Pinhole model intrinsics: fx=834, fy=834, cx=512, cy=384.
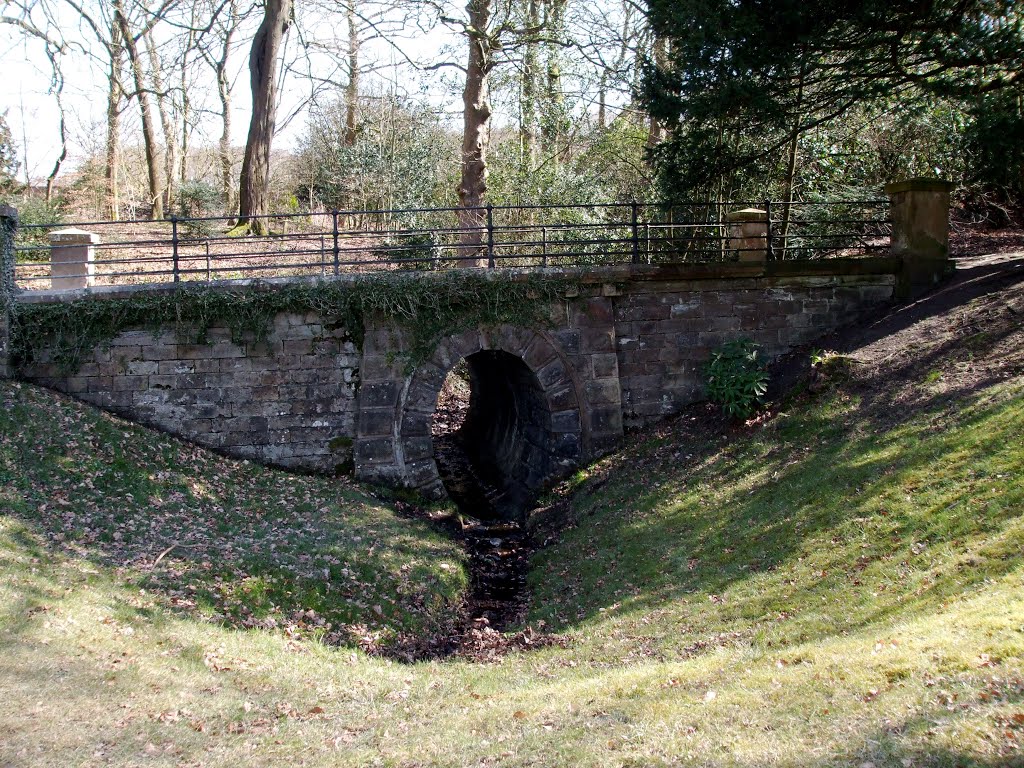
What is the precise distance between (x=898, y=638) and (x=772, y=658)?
3.18 feet

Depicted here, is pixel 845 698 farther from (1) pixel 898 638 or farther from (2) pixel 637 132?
(2) pixel 637 132

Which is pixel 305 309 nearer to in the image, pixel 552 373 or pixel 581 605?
pixel 552 373

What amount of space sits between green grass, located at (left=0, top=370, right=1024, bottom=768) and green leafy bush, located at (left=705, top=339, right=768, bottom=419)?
62cm

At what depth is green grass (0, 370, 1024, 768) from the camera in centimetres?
514

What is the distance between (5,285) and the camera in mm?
12805

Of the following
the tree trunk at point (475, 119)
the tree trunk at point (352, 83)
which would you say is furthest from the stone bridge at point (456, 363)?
the tree trunk at point (352, 83)

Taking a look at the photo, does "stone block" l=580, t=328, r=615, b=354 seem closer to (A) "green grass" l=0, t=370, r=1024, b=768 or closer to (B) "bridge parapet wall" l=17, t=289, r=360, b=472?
(A) "green grass" l=0, t=370, r=1024, b=768

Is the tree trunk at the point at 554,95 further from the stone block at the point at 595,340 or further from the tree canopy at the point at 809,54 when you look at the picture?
the stone block at the point at 595,340

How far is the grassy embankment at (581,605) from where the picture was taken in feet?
17.1

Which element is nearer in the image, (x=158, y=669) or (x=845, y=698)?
(x=845, y=698)

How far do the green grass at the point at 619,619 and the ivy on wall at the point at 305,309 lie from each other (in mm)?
1077

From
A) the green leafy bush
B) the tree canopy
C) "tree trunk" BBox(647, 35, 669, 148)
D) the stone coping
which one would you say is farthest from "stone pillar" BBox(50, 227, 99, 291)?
the green leafy bush

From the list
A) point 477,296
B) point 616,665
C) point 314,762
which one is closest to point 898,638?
point 616,665

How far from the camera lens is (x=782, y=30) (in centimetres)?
1202
